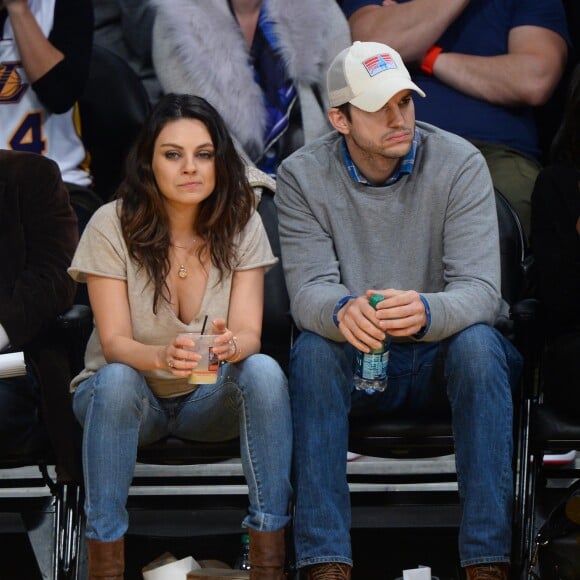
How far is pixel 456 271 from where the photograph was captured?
3137 mm

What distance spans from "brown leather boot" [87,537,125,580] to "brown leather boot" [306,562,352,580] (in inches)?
17.6

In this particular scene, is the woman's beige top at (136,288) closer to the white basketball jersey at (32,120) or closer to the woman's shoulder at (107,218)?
the woman's shoulder at (107,218)

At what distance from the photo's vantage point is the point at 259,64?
4.06 metres

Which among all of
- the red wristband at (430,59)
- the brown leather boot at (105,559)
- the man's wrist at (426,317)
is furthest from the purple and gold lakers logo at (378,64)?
the brown leather boot at (105,559)

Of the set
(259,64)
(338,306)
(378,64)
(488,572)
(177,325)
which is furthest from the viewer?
(259,64)

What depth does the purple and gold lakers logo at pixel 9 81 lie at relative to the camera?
155 inches

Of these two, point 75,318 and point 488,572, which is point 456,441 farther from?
point 75,318

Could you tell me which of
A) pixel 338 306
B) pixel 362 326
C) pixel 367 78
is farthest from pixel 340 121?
pixel 362 326

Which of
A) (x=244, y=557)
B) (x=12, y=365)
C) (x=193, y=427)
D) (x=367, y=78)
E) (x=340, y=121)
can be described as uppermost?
(x=367, y=78)

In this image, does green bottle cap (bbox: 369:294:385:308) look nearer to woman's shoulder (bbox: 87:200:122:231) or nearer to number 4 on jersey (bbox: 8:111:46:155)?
woman's shoulder (bbox: 87:200:122:231)

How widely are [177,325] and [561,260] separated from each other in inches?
39.6

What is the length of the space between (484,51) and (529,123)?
28 centimetres

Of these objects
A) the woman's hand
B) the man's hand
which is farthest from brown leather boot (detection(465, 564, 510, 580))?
the woman's hand

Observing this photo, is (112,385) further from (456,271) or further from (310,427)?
(456,271)
